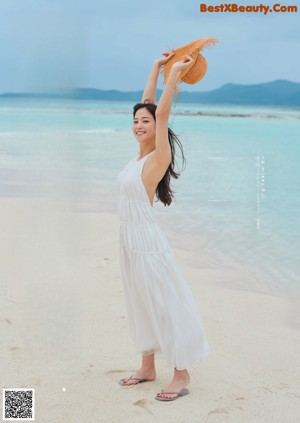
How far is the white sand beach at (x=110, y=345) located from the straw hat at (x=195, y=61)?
1357 millimetres

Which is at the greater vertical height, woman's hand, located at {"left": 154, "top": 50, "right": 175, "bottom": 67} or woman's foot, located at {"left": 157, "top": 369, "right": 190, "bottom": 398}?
woman's hand, located at {"left": 154, "top": 50, "right": 175, "bottom": 67}

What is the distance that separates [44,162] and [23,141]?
3628 mm

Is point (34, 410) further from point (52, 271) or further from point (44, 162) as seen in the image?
point (44, 162)

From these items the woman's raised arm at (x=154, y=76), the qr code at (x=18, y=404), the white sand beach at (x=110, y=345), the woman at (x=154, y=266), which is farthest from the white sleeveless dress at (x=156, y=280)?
the qr code at (x=18, y=404)

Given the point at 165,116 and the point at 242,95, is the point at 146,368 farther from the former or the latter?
the point at 242,95

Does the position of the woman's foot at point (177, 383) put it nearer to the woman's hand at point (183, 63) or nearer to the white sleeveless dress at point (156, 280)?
the white sleeveless dress at point (156, 280)

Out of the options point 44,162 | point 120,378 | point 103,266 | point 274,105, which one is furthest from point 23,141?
point 274,105

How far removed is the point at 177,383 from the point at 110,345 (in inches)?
24.5

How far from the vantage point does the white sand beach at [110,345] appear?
302 cm

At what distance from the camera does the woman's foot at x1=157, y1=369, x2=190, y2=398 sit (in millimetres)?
3139

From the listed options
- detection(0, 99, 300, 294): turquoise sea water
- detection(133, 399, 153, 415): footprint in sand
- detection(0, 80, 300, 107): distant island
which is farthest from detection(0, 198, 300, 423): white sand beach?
detection(0, 80, 300, 107): distant island

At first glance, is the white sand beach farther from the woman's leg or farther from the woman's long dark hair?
the woman's long dark hair

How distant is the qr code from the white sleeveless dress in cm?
60

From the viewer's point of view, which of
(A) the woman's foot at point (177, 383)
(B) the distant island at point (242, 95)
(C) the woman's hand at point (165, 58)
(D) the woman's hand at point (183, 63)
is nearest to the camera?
(D) the woman's hand at point (183, 63)
